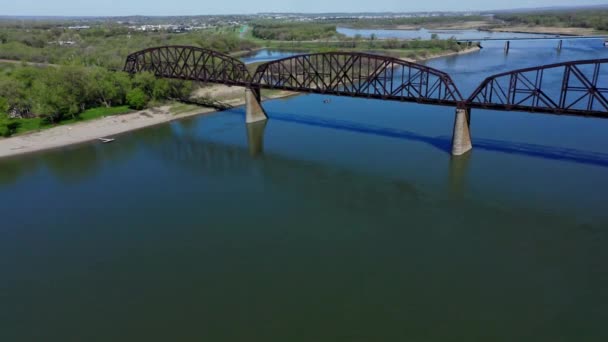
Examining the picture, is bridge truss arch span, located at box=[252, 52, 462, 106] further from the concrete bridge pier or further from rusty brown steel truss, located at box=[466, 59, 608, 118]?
the concrete bridge pier

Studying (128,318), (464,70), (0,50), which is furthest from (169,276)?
(0,50)

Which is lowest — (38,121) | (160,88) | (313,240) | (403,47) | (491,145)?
(313,240)

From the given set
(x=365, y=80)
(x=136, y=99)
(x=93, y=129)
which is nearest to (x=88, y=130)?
(x=93, y=129)

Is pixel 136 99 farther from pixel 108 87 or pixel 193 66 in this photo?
pixel 193 66

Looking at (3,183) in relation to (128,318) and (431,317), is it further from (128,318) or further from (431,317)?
(431,317)

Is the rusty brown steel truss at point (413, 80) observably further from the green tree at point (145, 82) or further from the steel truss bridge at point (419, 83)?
→ the green tree at point (145, 82)
